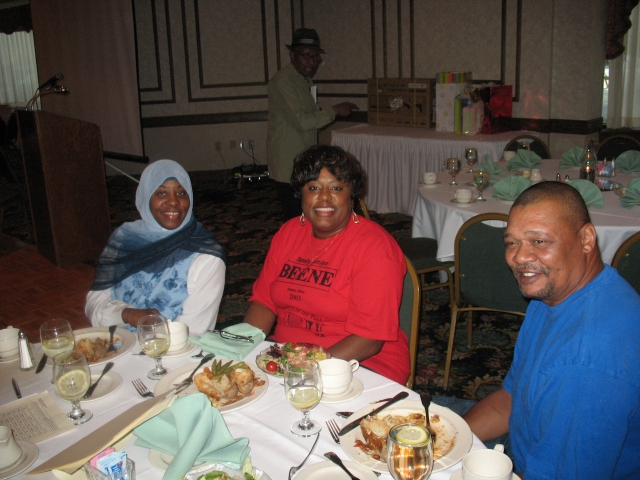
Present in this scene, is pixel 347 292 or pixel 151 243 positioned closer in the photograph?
pixel 347 292

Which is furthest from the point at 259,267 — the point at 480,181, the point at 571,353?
the point at 571,353

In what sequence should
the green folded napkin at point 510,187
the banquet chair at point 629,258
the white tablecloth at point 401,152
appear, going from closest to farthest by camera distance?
1. the banquet chair at point 629,258
2. the green folded napkin at point 510,187
3. the white tablecloth at point 401,152

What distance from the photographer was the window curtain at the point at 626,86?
5523 mm

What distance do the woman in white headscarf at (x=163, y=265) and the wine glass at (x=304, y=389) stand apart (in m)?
0.92

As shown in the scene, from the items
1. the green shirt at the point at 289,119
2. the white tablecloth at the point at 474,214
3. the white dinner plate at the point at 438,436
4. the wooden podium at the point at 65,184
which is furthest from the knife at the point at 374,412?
the green shirt at the point at 289,119

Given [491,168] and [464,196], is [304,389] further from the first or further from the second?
[491,168]

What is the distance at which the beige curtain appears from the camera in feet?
19.3

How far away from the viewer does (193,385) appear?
4.79ft

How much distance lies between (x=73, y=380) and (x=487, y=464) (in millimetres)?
910

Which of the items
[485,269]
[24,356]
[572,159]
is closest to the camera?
[24,356]

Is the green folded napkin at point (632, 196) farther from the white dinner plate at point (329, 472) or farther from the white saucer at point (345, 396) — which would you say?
the white dinner plate at point (329, 472)

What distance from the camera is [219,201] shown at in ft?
23.4

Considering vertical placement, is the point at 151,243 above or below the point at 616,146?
below

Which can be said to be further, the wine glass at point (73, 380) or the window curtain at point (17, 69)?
the window curtain at point (17, 69)
